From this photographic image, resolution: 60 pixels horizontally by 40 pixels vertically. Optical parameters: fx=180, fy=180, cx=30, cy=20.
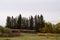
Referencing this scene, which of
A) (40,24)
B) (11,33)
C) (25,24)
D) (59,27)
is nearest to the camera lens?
(11,33)

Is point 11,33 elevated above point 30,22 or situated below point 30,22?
below

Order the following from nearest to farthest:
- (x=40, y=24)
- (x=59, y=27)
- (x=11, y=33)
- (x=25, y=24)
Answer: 1. (x=11, y=33)
2. (x=59, y=27)
3. (x=40, y=24)
4. (x=25, y=24)

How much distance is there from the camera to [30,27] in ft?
108

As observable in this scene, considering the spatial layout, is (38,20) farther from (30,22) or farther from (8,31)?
(8,31)

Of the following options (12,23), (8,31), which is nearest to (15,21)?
(12,23)

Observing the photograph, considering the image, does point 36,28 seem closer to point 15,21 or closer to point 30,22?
point 30,22

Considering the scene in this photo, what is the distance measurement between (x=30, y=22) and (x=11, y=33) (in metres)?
8.05

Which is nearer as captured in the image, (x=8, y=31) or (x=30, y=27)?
(x=8, y=31)

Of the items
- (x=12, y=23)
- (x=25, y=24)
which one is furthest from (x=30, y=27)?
(x=12, y=23)

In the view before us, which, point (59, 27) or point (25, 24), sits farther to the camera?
point (25, 24)

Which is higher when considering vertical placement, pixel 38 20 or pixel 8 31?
pixel 38 20

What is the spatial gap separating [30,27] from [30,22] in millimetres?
1344

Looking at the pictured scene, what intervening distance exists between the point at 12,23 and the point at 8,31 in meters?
7.02

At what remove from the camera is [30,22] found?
111 ft
